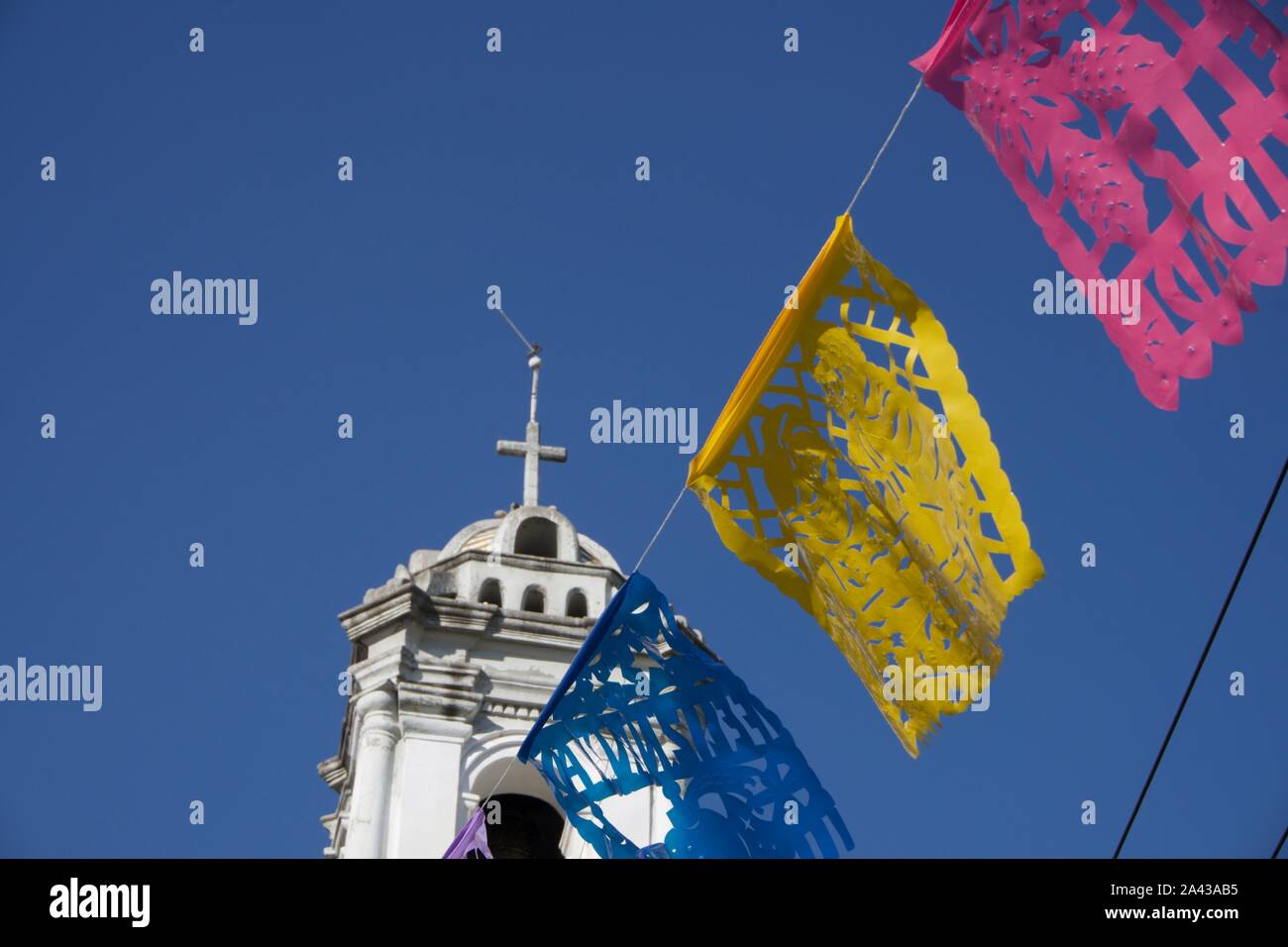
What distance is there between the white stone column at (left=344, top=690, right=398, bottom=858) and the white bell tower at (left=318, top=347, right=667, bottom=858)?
1 centimetres

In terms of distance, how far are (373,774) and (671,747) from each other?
806cm

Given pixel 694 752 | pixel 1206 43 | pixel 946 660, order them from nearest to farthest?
pixel 1206 43
pixel 946 660
pixel 694 752

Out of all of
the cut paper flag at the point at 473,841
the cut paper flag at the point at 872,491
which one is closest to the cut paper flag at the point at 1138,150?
the cut paper flag at the point at 872,491

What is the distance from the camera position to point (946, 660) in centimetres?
1300

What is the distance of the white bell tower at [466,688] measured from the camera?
2178cm

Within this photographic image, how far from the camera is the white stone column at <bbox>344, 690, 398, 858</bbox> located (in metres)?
21.6

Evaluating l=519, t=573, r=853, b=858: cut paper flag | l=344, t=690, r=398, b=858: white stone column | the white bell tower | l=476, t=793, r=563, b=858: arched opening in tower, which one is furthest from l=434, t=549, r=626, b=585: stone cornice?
l=519, t=573, r=853, b=858: cut paper flag

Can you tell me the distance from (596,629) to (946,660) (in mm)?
2380

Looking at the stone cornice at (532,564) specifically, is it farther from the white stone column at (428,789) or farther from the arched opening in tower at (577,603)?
the white stone column at (428,789)
